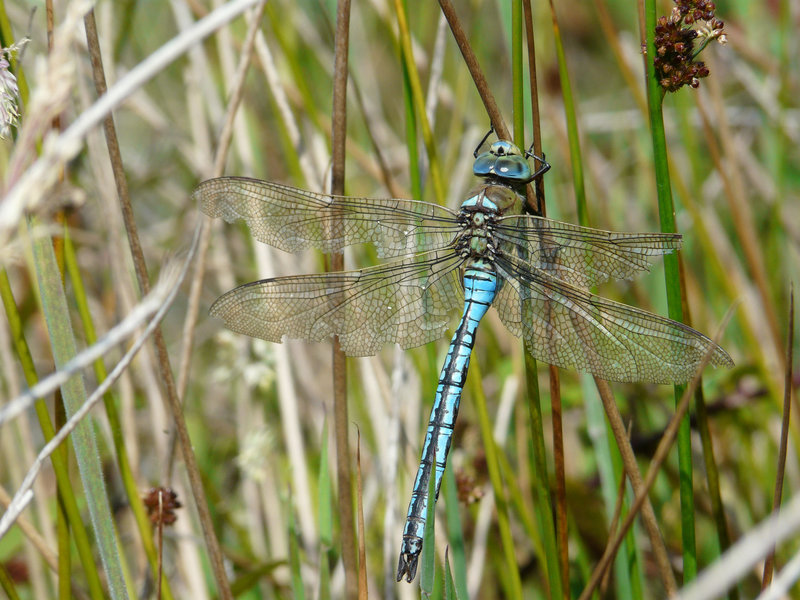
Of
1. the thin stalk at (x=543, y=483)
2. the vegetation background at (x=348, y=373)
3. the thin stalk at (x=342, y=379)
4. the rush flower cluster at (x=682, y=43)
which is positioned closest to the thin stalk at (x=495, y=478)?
the vegetation background at (x=348, y=373)

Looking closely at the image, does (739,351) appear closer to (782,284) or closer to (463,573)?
(782,284)

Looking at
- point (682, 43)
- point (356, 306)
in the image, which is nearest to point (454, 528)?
point (356, 306)

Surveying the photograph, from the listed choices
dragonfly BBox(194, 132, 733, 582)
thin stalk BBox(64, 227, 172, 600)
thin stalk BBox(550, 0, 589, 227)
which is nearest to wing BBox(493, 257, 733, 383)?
dragonfly BBox(194, 132, 733, 582)

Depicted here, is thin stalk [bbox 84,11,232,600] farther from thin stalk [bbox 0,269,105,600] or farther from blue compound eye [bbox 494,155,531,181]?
blue compound eye [bbox 494,155,531,181]

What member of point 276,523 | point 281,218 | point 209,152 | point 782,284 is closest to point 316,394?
point 276,523

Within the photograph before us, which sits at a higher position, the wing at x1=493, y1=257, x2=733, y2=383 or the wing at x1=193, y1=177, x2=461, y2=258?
the wing at x1=193, y1=177, x2=461, y2=258

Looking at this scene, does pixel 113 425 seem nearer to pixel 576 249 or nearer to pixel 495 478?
pixel 495 478

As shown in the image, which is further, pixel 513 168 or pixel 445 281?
pixel 445 281
